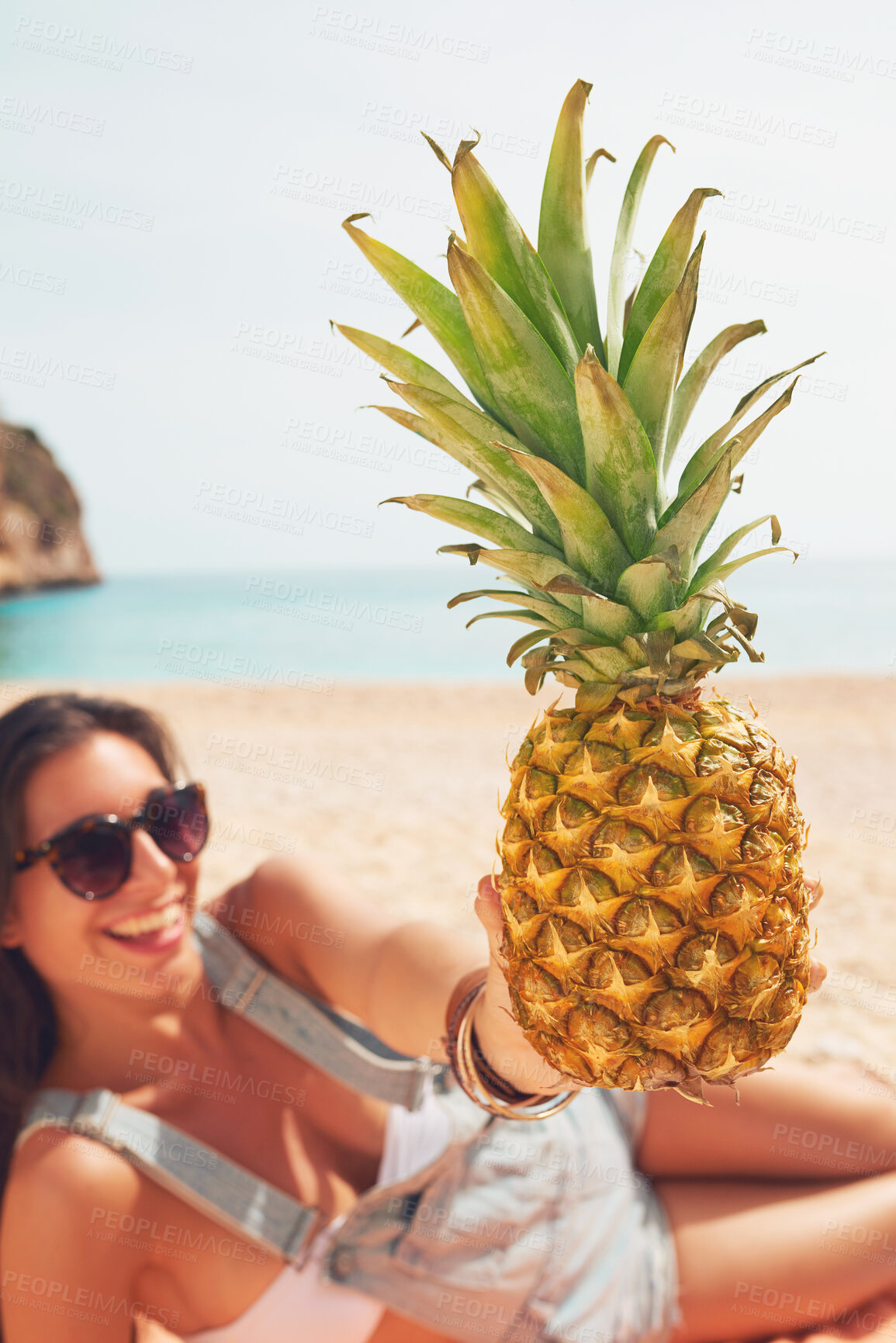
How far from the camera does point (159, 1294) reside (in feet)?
8.34

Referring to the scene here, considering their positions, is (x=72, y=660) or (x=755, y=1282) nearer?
(x=755, y=1282)

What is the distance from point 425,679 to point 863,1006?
21.6 meters

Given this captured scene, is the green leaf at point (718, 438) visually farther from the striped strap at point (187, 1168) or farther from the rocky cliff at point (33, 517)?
the rocky cliff at point (33, 517)

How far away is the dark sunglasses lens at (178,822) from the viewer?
10.00 feet

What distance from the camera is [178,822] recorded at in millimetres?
3098

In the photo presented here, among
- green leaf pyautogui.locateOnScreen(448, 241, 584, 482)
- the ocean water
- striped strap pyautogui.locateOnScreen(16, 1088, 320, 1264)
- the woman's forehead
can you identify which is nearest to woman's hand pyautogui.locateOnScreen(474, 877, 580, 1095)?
striped strap pyautogui.locateOnScreen(16, 1088, 320, 1264)

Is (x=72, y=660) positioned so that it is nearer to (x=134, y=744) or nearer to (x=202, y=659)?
(x=202, y=659)

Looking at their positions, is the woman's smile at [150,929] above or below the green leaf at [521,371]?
below

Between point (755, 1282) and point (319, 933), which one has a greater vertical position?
point (319, 933)

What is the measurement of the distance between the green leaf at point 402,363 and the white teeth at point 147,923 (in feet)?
6.47

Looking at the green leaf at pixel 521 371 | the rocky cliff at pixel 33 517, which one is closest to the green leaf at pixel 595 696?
the green leaf at pixel 521 371

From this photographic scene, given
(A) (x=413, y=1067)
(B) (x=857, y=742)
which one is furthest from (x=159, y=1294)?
(B) (x=857, y=742)

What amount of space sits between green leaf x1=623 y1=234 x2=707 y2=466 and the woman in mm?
1350

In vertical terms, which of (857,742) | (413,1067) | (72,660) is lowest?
(72,660)
